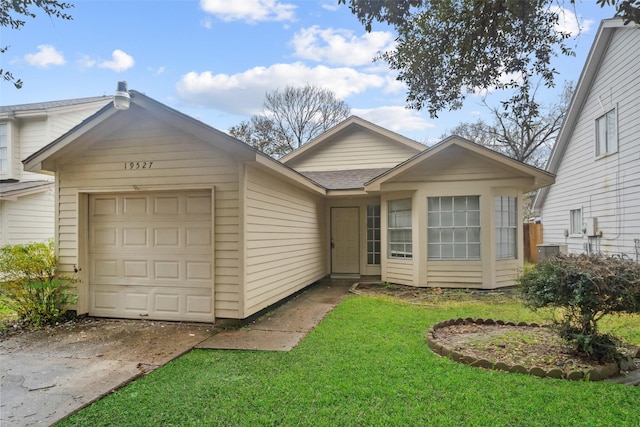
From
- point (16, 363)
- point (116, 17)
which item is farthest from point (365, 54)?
point (16, 363)

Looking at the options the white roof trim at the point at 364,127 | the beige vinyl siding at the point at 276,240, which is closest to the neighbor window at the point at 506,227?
the white roof trim at the point at 364,127

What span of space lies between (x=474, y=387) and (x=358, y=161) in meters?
10.1

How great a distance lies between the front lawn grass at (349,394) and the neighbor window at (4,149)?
12.6 m

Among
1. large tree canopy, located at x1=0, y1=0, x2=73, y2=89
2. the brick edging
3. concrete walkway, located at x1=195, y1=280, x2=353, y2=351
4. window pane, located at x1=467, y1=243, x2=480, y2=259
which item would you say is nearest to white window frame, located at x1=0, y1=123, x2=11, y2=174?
large tree canopy, located at x1=0, y1=0, x2=73, y2=89

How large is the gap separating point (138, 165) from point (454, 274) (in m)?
7.33

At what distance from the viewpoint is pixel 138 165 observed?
6.15 m

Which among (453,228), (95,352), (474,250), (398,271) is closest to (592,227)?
(474,250)

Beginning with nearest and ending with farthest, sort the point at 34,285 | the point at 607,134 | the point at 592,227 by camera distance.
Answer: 1. the point at 34,285
2. the point at 607,134
3. the point at 592,227

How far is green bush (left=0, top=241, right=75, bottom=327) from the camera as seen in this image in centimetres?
587

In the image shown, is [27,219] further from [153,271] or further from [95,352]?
[95,352]

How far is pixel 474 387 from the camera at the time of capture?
3.48m

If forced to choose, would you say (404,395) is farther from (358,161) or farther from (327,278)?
(358,161)

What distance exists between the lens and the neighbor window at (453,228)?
878cm

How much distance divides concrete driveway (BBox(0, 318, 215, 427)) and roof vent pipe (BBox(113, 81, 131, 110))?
343 centimetres
